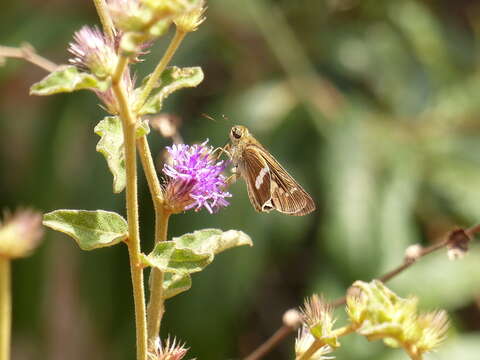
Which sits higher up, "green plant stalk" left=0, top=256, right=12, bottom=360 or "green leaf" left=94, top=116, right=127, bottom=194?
"green leaf" left=94, top=116, right=127, bottom=194

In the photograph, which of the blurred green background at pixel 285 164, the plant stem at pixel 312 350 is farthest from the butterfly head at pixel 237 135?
the blurred green background at pixel 285 164

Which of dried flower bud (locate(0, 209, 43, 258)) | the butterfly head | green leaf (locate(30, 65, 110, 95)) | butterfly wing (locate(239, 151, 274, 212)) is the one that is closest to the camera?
green leaf (locate(30, 65, 110, 95))

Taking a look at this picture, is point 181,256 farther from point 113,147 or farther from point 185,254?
point 113,147

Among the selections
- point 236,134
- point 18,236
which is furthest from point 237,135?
point 18,236

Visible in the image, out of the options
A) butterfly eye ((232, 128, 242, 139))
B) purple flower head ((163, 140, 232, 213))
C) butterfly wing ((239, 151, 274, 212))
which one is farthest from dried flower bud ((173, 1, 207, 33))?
butterfly eye ((232, 128, 242, 139))

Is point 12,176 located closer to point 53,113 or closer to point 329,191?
point 53,113

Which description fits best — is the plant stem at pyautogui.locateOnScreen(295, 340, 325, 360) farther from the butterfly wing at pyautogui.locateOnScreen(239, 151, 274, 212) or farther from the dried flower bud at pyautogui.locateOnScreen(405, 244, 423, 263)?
the butterfly wing at pyautogui.locateOnScreen(239, 151, 274, 212)
